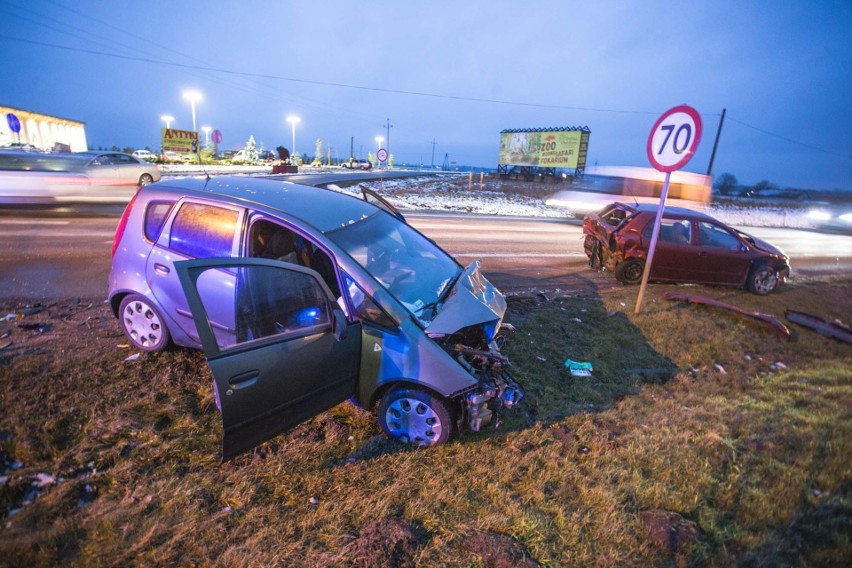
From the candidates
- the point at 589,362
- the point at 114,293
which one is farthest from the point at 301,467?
the point at 589,362

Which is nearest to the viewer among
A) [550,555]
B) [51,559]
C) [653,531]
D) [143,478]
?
[51,559]

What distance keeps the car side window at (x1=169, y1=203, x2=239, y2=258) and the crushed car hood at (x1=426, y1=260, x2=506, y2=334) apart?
182cm

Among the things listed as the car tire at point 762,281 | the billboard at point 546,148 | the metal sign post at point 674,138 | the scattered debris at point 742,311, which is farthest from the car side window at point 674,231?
the billboard at point 546,148

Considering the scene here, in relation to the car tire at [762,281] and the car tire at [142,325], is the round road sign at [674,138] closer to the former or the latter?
the car tire at [762,281]

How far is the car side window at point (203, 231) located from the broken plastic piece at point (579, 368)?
141 inches

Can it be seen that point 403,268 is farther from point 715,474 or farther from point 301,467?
point 715,474

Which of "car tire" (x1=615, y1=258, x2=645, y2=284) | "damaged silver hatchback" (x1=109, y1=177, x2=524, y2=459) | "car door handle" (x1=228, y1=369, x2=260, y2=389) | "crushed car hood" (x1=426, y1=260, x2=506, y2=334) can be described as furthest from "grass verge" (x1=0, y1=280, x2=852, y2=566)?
"car tire" (x1=615, y1=258, x2=645, y2=284)

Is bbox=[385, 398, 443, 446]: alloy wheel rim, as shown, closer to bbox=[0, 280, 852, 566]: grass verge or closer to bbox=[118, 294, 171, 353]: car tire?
bbox=[0, 280, 852, 566]: grass verge

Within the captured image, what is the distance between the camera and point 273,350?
2359mm

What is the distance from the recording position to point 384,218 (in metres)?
4.09

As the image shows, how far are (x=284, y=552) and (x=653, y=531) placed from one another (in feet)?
7.03

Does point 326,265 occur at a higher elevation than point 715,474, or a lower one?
higher

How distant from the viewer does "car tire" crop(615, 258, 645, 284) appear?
7524mm

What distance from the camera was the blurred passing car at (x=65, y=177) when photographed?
1083 centimetres
